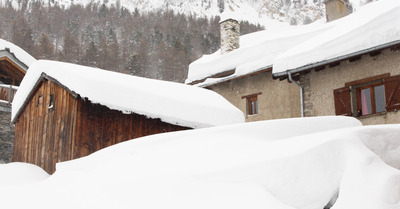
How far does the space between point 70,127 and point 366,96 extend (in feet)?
24.1

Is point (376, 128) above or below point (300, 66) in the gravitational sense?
below

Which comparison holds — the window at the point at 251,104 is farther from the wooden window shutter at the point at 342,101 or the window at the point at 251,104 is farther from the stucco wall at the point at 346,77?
the wooden window shutter at the point at 342,101

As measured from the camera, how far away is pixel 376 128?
3455 millimetres

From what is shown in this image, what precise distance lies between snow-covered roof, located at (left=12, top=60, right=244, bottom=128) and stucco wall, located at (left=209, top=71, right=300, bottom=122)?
209 cm

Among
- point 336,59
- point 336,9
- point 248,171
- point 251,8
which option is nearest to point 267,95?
point 336,59

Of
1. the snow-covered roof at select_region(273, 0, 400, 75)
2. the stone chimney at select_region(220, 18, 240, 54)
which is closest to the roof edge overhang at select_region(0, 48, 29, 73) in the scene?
the stone chimney at select_region(220, 18, 240, 54)

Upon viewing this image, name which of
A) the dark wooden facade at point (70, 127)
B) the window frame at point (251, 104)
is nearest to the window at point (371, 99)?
the window frame at point (251, 104)

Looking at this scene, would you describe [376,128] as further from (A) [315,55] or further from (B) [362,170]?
(A) [315,55]

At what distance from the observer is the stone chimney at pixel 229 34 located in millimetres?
17031

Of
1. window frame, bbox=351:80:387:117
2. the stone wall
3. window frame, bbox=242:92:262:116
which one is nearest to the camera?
window frame, bbox=351:80:387:117

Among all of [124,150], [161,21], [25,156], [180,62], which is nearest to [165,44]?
[180,62]

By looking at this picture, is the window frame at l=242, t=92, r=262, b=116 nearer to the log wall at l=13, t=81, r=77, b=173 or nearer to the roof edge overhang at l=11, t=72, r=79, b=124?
the log wall at l=13, t=81, r=77, b=173

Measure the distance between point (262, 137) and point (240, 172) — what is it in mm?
859

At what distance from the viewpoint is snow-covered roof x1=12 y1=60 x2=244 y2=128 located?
8875 millimetres
